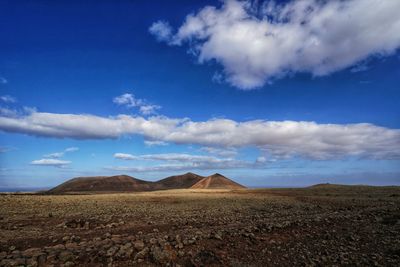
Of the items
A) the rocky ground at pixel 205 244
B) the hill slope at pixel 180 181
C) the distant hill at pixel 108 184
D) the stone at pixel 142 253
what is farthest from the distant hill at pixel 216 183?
the stone at pixel 142 253

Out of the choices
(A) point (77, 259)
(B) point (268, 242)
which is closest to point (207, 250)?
(B) point (268, 242)

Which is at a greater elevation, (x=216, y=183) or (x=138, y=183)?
(x=138, y=183)

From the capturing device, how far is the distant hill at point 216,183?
110 m

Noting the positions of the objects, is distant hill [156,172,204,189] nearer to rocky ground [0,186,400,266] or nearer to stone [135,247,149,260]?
rocky ground [0,186,400,266]

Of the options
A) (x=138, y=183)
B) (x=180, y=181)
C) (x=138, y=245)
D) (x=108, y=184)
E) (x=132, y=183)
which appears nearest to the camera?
(x=138, y=245)

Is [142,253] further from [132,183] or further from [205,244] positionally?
[132,183]

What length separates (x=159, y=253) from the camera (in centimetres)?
1125

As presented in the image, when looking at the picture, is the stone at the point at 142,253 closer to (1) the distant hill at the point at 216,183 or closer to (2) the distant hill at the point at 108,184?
(1) the distant hill at the point at 216,183

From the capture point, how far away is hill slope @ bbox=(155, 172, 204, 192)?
127137mm

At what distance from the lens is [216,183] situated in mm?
114000

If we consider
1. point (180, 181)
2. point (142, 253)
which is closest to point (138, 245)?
point (142, 253)

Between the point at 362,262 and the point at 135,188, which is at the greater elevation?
the point at 135,188

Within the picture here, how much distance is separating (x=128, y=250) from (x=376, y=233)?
38.8ft

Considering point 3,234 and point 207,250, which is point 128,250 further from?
point 3,234
